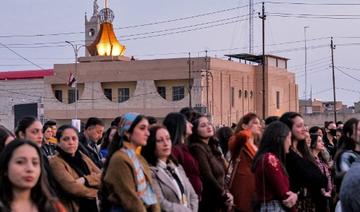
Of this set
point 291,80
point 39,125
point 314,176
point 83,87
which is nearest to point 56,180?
point 39,125

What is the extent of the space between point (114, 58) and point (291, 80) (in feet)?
62.5

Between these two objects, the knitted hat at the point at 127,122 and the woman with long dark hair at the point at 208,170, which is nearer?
the knitted hat at the point at 127,122

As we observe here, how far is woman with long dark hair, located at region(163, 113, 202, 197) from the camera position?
8.50 metres

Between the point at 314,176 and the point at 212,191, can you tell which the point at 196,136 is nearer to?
the point at 212,191

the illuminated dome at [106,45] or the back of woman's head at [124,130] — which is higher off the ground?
the illuminated dome at [106,45]

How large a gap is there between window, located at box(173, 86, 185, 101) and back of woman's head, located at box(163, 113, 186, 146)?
49.9 meters

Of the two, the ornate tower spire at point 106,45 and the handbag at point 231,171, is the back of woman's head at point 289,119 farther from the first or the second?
the ornate tower spire at point 106,45

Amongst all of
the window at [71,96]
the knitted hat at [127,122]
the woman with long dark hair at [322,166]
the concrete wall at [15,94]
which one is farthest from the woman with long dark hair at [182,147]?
the concrete wall at [15,94]

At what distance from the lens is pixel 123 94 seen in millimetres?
61188

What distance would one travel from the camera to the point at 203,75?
187ft

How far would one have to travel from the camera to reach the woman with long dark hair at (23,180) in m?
5.05

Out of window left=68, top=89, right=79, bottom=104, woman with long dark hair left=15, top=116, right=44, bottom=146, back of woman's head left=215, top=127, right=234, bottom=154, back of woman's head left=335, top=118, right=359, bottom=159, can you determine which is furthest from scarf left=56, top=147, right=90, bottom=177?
window left=68, top=89, right=79, bottom=104

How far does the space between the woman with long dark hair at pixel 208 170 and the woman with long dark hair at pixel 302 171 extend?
2.94 feet

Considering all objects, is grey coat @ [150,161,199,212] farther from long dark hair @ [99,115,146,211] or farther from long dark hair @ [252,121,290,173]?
long dark hair @ [252,121,290,173]
